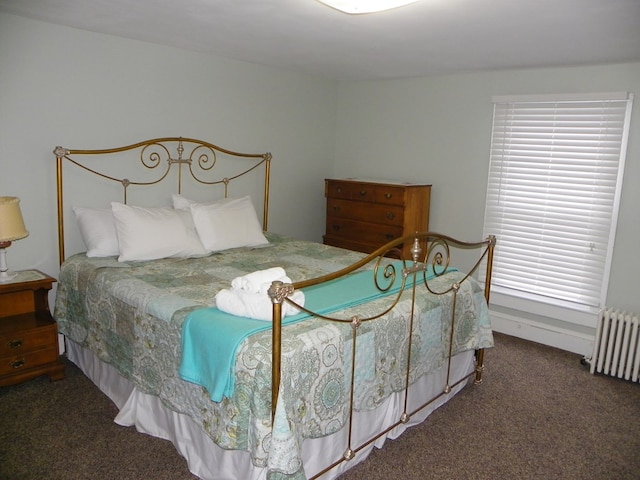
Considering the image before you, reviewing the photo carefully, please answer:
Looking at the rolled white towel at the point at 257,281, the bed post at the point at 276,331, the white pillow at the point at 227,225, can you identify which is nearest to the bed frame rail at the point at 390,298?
the bed post at the point at 276,331

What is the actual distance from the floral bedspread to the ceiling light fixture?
54.5 inches

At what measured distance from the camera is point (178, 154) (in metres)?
4.02

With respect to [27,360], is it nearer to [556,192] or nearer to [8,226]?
[8,226]

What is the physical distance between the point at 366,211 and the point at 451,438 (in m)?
2.33

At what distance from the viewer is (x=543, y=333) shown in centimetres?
411

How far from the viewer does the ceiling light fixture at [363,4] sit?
2203 millimetres

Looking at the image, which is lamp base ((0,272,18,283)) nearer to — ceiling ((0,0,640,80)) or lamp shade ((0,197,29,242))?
lamp shade ((0,197,29,242))

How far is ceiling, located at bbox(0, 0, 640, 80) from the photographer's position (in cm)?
253

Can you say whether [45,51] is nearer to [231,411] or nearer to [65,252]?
[65,252]

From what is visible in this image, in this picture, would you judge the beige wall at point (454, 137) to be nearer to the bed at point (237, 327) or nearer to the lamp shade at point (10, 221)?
the bed at point (237, 327)

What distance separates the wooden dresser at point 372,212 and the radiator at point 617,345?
5.21 ft

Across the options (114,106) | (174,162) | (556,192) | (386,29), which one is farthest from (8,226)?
(556,192)

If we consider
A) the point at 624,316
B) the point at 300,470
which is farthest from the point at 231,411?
the point at 624,316

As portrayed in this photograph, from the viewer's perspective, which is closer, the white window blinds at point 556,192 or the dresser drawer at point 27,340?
the dresser drawer at point 27,340
